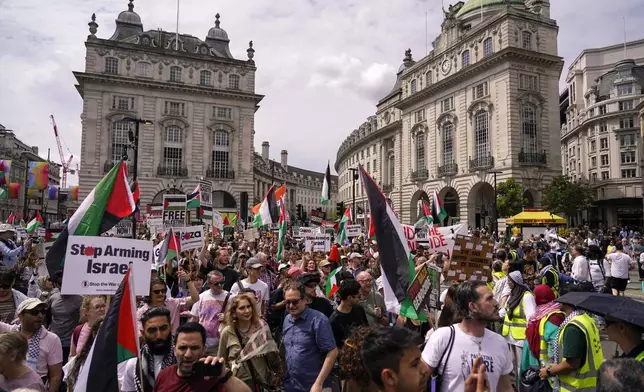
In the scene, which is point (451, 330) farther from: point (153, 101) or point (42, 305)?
point (153, 101)

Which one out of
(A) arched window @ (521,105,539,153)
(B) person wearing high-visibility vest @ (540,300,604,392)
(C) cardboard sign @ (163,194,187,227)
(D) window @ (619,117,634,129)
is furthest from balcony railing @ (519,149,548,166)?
(B) person wearing high-visibility vest @ (540,300,604,392)

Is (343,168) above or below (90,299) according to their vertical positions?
above

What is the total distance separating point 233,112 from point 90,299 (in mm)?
50195

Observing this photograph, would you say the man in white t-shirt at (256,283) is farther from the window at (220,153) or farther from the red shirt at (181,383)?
the window at (220,153)

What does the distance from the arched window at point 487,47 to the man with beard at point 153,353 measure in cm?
4414

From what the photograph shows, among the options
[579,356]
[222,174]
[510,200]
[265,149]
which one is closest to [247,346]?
[579,356]

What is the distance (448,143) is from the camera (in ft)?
154

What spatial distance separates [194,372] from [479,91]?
44.8 m

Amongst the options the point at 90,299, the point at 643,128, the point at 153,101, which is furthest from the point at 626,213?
the point at 90,299

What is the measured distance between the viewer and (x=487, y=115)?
139 ft

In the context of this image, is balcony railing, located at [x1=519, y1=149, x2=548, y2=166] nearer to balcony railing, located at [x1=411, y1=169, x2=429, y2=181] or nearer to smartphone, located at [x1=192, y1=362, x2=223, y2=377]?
balcony railing, located at [x1=411, y1=169, x2=429, y2=181]

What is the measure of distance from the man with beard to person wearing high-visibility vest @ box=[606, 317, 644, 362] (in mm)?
3514

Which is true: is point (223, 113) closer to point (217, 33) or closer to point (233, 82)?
point (233, 82)

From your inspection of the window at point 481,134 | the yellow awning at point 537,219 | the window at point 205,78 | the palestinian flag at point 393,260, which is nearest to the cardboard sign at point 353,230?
the palestinian flag at point 393,260
